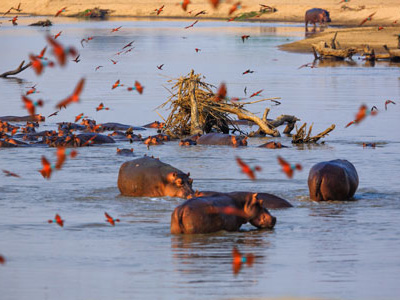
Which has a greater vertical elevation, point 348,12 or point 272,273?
point 348,12

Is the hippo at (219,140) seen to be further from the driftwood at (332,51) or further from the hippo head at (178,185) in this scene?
the driftwood at (332,51)

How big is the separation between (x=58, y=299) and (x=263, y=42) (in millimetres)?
61912

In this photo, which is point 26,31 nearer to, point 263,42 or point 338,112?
point 263,42

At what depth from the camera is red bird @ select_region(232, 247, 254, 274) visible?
26.9 feet

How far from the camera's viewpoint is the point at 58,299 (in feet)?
24.8

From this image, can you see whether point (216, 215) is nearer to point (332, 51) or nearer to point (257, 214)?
point (257, 214)

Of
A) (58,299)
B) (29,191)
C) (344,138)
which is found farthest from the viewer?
(344,138)

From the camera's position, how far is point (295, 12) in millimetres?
103312

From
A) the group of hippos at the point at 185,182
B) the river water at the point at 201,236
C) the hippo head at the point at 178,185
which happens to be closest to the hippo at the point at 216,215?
the river water at the point at 201,236

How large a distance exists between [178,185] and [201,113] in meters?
8.41

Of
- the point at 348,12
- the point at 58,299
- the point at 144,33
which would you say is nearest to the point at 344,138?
the point at 58,299

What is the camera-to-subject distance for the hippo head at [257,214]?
33.1 feet

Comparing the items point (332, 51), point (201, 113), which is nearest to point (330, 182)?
point (201, 113)

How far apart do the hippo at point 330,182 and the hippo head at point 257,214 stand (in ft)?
6.55
